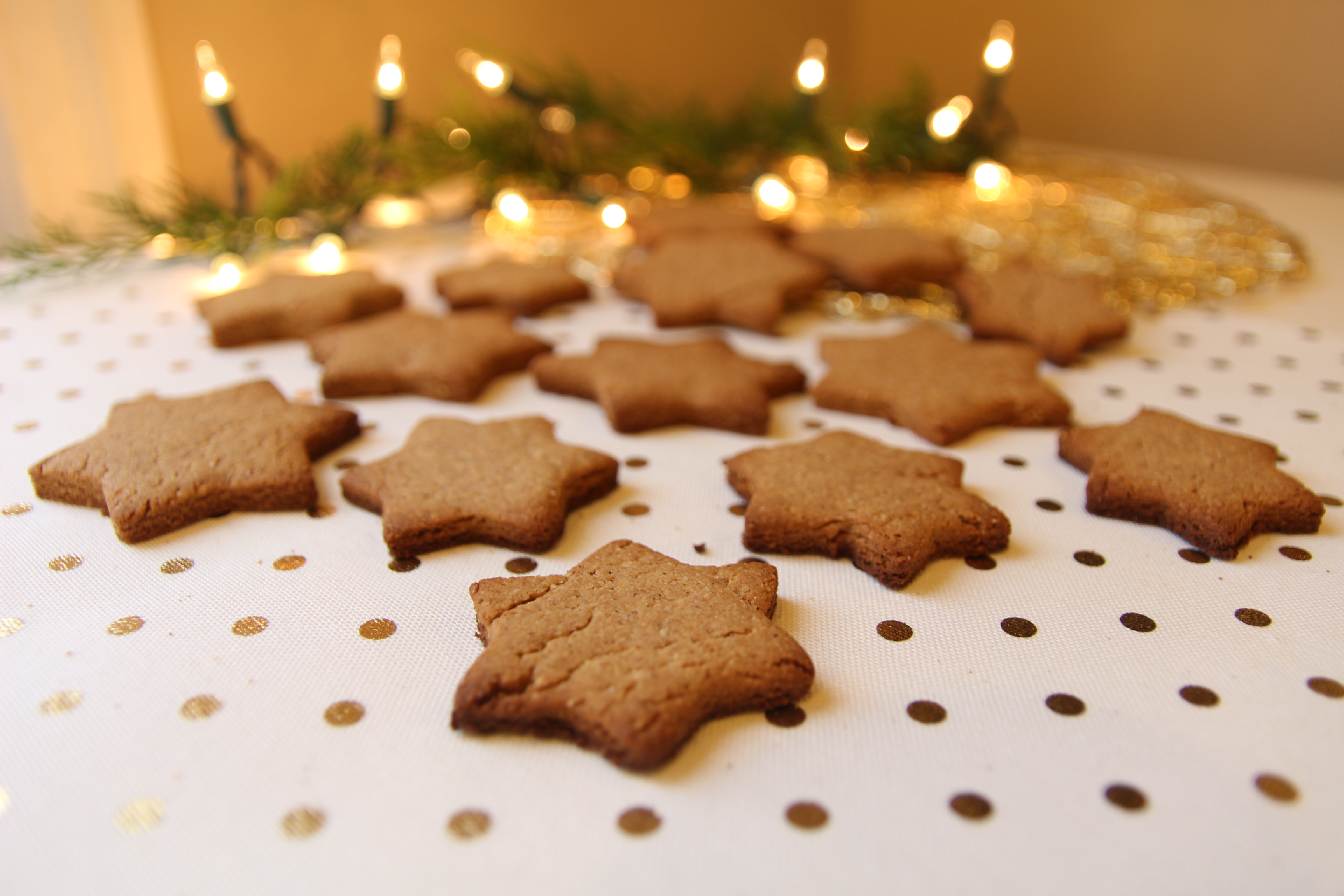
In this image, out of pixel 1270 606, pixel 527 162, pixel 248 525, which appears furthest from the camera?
pixel 527 162

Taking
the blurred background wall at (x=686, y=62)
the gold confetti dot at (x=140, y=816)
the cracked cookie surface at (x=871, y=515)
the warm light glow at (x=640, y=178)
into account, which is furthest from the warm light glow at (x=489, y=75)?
the gold confetti dot at (x=140, y=816)

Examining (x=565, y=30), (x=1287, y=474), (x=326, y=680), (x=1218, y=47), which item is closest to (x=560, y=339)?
(x=326, y=680)

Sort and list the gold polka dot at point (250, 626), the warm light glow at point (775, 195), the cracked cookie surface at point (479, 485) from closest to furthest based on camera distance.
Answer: the gold polka dot at point (250, 626) < the cracked cookie surface at point (479, 485) < the warm light glow at point (775, 195)

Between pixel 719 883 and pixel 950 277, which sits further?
pixel 950 277

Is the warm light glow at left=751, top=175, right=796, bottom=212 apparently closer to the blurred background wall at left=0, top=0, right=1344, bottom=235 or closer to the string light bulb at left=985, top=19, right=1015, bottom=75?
the string light bulb at left=985, top=19, right=1015, bottom=75

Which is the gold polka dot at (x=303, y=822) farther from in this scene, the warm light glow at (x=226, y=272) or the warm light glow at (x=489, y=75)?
the warm light glow at (x=489, y=75)

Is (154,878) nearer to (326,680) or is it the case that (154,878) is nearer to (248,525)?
(326,680)

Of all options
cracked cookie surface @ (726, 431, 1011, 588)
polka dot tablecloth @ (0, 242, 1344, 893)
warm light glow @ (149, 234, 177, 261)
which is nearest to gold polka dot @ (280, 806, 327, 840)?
polka dot tablecloth @ (0, 242, 1344, 893)
